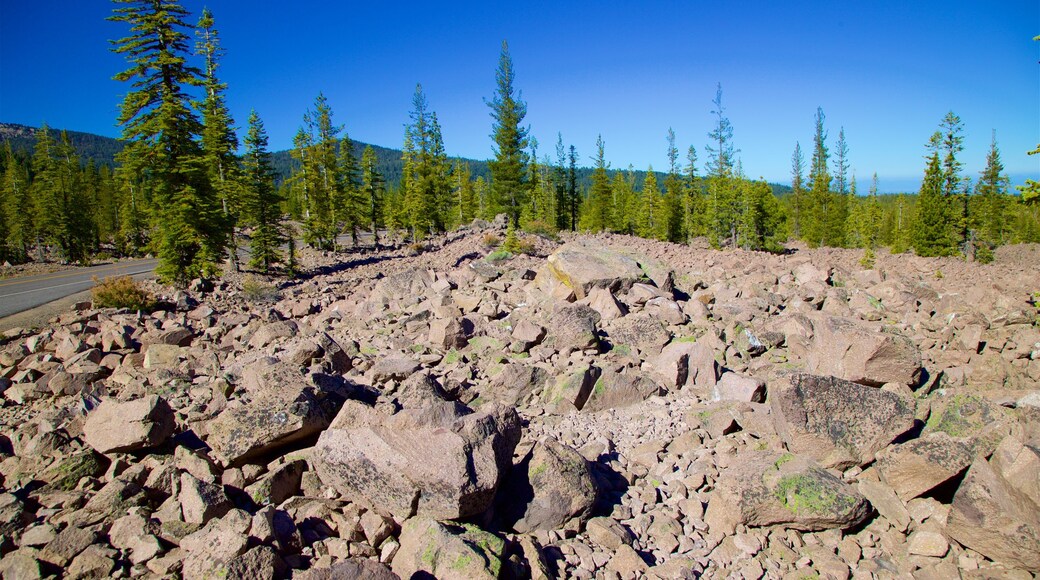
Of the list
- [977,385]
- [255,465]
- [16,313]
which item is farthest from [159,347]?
[977,385]

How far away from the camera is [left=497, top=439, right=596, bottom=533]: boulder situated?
5.68 meters

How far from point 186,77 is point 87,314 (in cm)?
1209

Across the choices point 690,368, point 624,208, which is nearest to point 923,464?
point 690,368

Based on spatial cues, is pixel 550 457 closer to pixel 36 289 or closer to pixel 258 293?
pixel 258 293

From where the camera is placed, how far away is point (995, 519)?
505cm

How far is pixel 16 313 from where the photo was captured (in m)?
15.6

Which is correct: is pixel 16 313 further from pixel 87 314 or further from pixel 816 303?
pixel 816 303

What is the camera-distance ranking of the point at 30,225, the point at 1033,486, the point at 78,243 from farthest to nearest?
1. the point at 30,225
2. the point at 78,243
3. the point at 1033,486

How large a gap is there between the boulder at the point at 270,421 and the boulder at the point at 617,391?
4.32m

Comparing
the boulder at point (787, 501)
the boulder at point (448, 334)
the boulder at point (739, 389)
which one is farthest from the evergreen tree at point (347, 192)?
the boulder at point (787, 501)

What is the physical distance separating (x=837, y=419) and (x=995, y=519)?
5.97ft

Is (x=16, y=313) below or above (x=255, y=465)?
above

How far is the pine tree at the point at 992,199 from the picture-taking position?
49.8 meters

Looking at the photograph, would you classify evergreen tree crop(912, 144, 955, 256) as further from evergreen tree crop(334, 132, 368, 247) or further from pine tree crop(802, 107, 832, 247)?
evergreen tree crop(334, 132, 368, 247)
